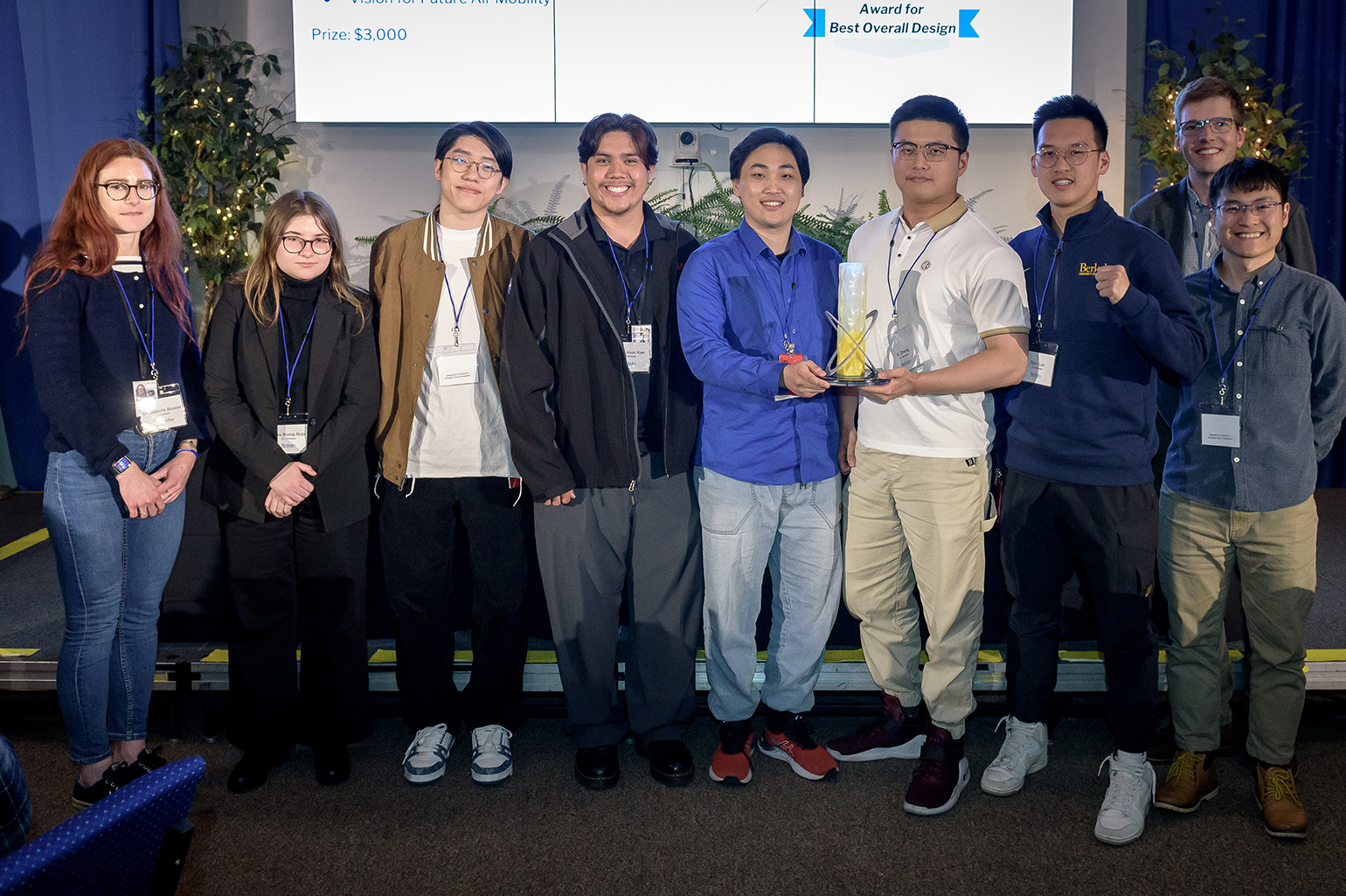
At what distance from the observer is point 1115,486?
86.0 inches

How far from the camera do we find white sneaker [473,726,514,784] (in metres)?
2.41

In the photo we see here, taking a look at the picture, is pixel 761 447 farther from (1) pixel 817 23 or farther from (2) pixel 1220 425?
(1) pixel 817 23

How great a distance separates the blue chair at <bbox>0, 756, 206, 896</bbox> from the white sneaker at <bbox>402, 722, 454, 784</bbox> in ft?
4.87

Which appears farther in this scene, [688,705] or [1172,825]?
[688,705]

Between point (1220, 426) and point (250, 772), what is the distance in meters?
2.60

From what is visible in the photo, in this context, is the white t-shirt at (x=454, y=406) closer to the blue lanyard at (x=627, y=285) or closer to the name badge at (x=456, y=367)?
the name badge at (x=456, y=367)

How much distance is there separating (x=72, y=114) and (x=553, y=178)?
9.25 feet

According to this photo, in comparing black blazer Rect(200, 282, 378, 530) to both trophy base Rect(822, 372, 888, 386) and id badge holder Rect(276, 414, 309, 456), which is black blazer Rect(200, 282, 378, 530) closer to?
id badge holder Rect(276, 414, 309, 456)

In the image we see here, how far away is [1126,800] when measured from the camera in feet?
7.18

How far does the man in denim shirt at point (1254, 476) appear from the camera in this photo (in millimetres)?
2143

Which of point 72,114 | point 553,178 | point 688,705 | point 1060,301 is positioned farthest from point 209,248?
point 1060,301

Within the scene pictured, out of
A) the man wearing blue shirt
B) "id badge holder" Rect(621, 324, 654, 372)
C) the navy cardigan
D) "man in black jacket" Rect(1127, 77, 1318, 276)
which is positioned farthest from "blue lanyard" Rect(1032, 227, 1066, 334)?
the navy cardigan

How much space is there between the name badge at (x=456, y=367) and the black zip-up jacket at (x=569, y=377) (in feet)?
0.35

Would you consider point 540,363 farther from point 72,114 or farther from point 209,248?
point 72,114
